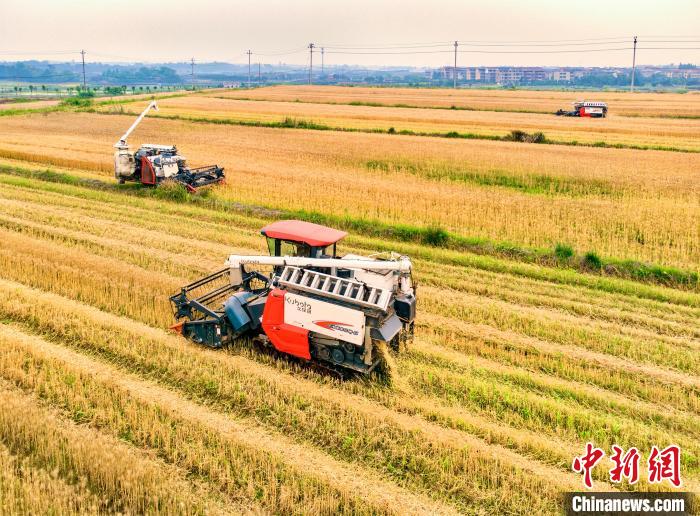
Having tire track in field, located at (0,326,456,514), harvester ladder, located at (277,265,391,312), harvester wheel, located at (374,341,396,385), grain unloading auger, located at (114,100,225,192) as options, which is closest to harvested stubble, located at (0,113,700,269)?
grain unloading auger, located at (114,100,225,192)

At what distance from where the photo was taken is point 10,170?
26.1 m

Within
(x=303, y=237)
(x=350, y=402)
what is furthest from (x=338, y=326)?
(x=303, y=237)

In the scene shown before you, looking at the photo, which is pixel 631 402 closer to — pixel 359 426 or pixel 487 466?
pixel 487 466

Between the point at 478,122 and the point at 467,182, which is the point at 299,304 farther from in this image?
the point at 478,122

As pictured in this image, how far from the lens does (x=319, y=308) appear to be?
8.88m

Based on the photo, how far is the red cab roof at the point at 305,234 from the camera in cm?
952

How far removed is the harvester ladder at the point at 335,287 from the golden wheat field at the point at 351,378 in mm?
1263

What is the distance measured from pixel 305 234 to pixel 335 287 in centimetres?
130

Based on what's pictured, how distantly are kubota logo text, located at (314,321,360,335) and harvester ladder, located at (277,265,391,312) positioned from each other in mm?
337

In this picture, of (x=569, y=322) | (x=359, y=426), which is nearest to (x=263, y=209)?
(x=569, y=322)

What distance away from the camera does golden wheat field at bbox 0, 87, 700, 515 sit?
22.7 ft

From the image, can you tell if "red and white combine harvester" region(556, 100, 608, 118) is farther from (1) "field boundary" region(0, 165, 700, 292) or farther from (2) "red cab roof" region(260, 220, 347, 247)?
(2) "red cab roof" region(260, 220, 347, 247)

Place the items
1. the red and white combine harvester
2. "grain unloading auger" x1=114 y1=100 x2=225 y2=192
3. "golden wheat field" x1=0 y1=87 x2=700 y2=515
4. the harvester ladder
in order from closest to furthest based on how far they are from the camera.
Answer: "golden wheat field" x1=0 y1=87 x2=700 y2=515 → the harvester ladder → "grain unloading auger" x1=114 y1=100 x2=225 y2=192 → the red and white combine harvester

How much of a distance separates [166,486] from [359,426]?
2.44m
